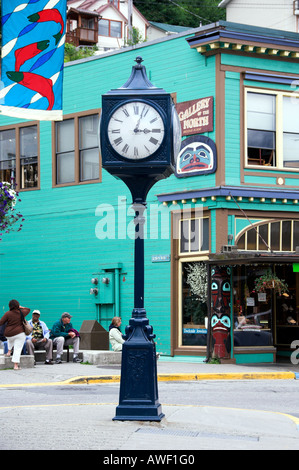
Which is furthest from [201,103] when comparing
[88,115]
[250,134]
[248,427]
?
[248,427]

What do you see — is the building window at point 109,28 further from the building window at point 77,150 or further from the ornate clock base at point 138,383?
the ornate clock base at point 138,383

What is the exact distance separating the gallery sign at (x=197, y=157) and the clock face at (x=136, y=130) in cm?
1197

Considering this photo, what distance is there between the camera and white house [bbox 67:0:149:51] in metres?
64.9

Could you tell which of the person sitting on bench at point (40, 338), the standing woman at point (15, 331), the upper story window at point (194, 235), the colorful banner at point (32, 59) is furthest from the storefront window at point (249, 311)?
the colorful banner at point (32, 59)

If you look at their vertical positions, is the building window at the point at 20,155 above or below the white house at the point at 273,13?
below

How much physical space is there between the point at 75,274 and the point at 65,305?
3.15 feet

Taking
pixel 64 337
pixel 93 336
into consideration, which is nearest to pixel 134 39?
pixel 93 336

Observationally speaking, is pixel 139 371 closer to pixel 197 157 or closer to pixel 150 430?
pixel 150 430

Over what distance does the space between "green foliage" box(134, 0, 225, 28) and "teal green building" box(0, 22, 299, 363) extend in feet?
130

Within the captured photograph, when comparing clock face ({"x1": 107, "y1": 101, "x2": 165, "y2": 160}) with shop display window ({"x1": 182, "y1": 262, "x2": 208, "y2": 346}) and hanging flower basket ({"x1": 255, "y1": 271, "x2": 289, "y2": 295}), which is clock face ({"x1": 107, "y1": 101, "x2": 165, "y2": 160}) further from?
shop display window ({"x1": 182, "y1": 262, "x2": 208, "y2": 346})

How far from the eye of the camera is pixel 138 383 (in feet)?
29.6

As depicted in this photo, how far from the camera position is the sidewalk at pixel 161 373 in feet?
54.6

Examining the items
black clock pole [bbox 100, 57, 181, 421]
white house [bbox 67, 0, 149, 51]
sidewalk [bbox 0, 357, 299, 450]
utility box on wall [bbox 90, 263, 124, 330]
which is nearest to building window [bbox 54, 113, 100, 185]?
utility box on wall [bbox 90, 263, 124, 330]

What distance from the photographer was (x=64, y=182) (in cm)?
2530
